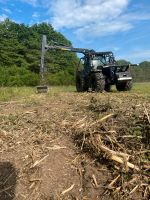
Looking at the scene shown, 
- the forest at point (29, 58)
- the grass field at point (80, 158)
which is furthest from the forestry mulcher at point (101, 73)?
the forest at point (29, 58)

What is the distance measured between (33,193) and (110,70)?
13.5 m

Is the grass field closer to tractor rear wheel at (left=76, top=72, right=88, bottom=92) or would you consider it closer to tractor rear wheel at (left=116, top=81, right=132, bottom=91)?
tractor rear wheel at (left=116, top=81, right=132, bottom=91)

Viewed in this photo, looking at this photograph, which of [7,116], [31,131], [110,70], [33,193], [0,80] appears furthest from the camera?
[0,80]

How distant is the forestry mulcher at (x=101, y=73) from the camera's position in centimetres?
1726

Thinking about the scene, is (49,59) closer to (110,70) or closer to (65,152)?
(110,70)

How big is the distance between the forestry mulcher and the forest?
23.4 m

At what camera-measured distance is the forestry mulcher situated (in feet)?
56.6

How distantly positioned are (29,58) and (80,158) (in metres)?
58.3

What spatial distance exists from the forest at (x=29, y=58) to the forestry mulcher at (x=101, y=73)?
2342 cm

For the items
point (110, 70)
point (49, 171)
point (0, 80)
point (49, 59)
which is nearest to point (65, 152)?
point (49, 171)

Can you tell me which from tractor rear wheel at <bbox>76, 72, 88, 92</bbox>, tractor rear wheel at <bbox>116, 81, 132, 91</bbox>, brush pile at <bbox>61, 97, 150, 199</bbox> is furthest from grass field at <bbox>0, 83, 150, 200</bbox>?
tractor rear wheel at <bbox>76, 72, 88, 92</bbox>

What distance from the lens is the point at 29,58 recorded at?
62.7 metres

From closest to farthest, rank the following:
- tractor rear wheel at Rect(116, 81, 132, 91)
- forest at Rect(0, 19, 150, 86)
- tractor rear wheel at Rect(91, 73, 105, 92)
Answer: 1. tractor rear wheel at Rect(91, 73, 105, 92)
2. tractor rear wheel at Rect(116, 81, 132, 91)
3. forest at Rect(0, 19, 150, 86)

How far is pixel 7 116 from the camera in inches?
280
